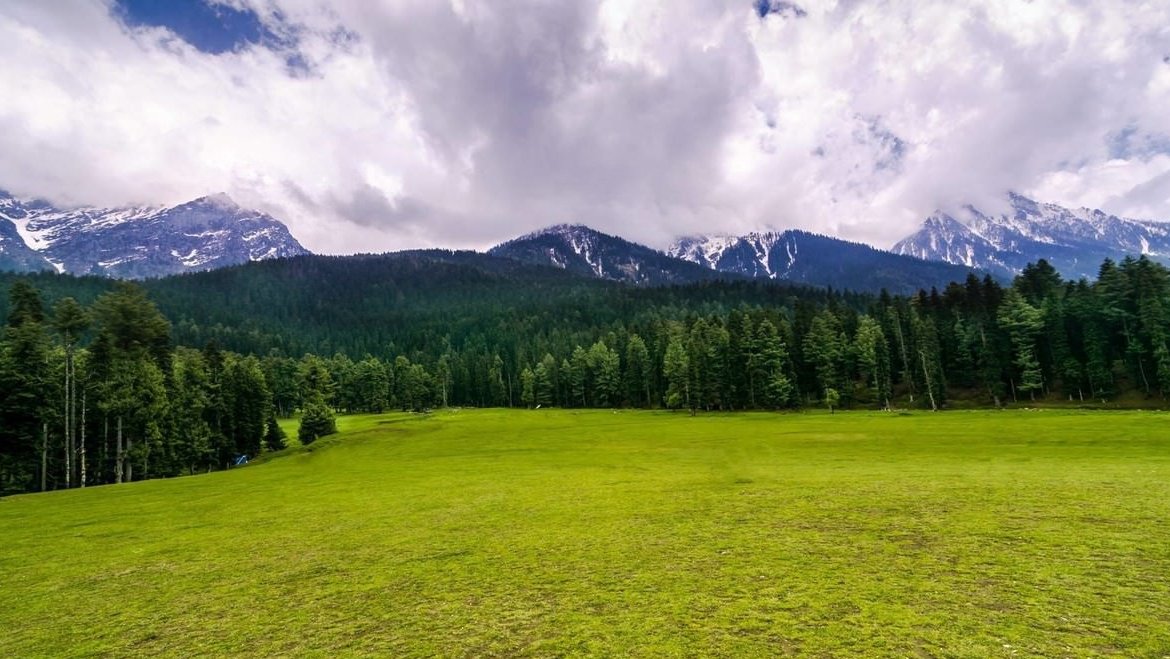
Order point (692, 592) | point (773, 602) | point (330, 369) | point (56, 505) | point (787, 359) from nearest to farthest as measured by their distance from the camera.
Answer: point (773, 602) < point (692, 592) < point (56, 505) < point (787, 359) < point (330, 369)

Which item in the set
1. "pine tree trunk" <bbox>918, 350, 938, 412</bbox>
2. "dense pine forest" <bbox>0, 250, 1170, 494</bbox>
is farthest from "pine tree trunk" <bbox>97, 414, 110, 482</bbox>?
"pine tree trunk" <bbox>918, 350, 938, 412</bbox>

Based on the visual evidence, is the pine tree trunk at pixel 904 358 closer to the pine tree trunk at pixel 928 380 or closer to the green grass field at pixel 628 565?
the pine tree trunk at pixel 928 380

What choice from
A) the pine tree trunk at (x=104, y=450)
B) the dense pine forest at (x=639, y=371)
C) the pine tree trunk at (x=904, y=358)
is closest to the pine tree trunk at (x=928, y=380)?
the dense pine forest at (x=639, y=371)

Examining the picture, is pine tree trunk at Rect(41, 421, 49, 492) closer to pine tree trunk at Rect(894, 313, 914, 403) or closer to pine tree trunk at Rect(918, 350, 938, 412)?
pine tree trunk at Rect(918, 350, 938, 412)

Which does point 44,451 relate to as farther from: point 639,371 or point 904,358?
point 904,358

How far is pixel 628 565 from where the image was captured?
13992 mm

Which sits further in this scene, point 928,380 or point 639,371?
point 639,371

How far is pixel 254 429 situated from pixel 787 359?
89.2 meters

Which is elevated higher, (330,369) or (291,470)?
(330,369)

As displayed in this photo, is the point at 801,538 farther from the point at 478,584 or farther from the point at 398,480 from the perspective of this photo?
the point at 398,480

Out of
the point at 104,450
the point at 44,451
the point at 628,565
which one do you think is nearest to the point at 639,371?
the point at 104,450

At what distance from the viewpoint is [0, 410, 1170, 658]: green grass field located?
9.45 m

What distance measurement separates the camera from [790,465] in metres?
34.4

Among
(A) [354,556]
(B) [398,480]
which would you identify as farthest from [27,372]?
(A) [354,556]
